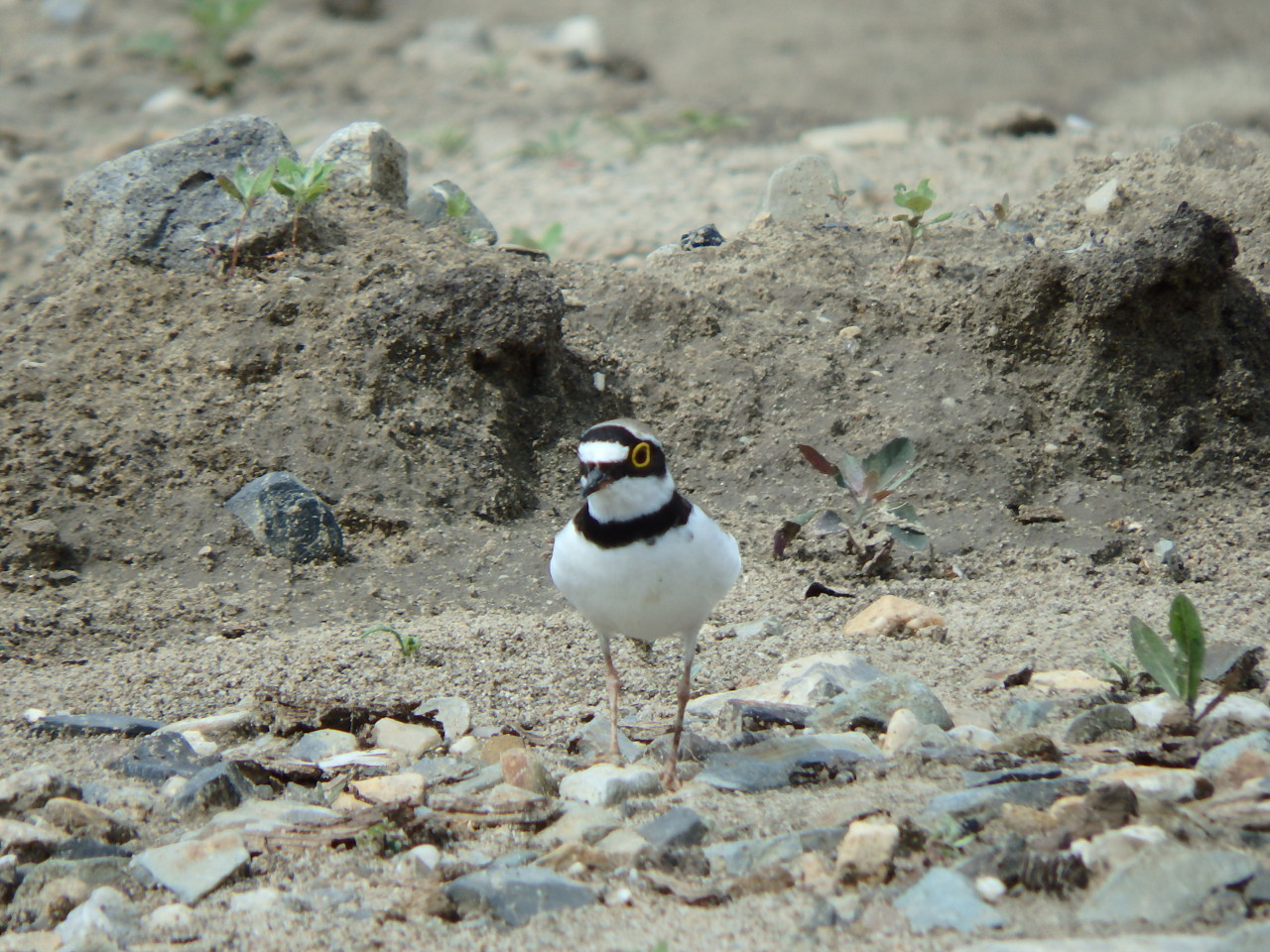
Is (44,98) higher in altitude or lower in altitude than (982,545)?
higher

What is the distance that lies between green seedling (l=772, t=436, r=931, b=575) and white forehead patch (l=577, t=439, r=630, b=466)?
148 centimetres

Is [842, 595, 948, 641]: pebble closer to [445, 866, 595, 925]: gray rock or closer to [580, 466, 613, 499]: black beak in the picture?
[580, 466, 613, 499]: black beak

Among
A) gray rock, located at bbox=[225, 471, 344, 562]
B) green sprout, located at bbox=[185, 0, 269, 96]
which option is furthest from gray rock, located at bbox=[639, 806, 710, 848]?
green sprout, located at bbox=[185, 0, 269, 96]

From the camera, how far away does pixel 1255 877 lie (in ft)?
8.14

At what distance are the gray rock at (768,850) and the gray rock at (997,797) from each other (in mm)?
231

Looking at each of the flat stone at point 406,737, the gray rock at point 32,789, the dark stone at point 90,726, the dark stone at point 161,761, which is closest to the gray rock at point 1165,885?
the flat stone at point 406,737

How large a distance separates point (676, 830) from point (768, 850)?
0.24 meters

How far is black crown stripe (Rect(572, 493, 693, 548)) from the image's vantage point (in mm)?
3473

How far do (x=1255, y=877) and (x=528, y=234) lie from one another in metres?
6.57

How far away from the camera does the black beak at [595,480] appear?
337 centimetres

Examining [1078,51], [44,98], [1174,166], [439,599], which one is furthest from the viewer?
[1078,51]

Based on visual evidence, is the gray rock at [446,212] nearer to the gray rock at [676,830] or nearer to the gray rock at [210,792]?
the gray rock at [210,792]

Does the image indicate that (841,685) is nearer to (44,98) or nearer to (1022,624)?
(1022,624)

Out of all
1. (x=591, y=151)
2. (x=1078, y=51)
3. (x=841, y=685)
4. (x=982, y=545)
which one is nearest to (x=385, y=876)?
(x=841, y=685)
